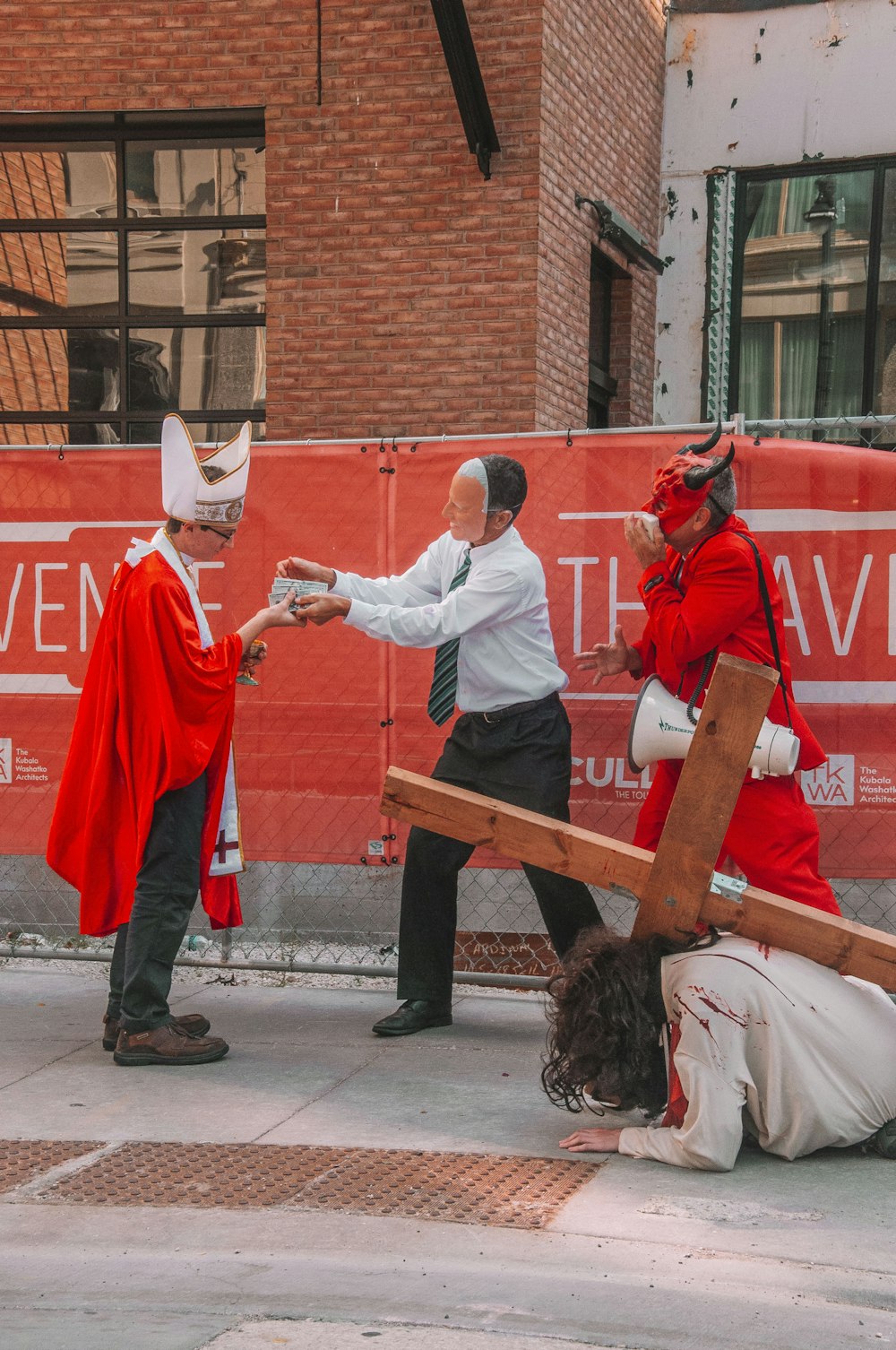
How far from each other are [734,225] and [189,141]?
4438 millimetres

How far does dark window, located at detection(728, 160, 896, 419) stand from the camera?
11.6 meters

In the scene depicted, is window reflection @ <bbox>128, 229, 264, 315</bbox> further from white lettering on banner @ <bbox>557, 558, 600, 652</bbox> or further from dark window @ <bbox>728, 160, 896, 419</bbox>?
white lettering on banner @ <bbox>557, 558, 600, 652</bbox>

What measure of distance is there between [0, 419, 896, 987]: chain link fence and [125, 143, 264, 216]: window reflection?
4038 mm

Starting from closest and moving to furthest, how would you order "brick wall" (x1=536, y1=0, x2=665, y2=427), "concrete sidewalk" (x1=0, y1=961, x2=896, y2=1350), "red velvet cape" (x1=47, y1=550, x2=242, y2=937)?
1. "concrete sidewalk" (x1=0, y1=961, x2=896, y2=1350)
2. "red velvet cape" (x1=47, y1=550, x2=242, y2=937)
3. "brick wall" (x1=536, y1=0, x2=665, y2=427)

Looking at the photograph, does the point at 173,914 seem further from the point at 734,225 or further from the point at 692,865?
the point at 734,225

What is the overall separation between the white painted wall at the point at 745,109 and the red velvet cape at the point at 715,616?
24.3 ft

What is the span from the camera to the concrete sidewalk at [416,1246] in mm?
3119

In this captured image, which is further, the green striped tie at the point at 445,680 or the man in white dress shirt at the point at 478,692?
the green striped tie at the point at 445,680

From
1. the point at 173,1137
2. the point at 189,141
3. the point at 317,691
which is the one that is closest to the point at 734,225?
the point at 189,141

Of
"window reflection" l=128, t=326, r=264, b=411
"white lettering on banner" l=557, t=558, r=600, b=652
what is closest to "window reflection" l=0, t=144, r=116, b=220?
"window reflection" l=128, t=326, r=264, b=411

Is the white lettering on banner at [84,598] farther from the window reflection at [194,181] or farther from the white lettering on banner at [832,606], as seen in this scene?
the window reflection at [194,181]

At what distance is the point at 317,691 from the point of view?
638cm

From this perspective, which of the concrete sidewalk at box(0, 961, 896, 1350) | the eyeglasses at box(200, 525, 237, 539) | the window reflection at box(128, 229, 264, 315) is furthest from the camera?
the window reflection at box(128, 229, 264, 315)

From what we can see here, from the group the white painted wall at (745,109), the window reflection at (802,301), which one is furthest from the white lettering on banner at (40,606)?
the window reflection at (802,301)
